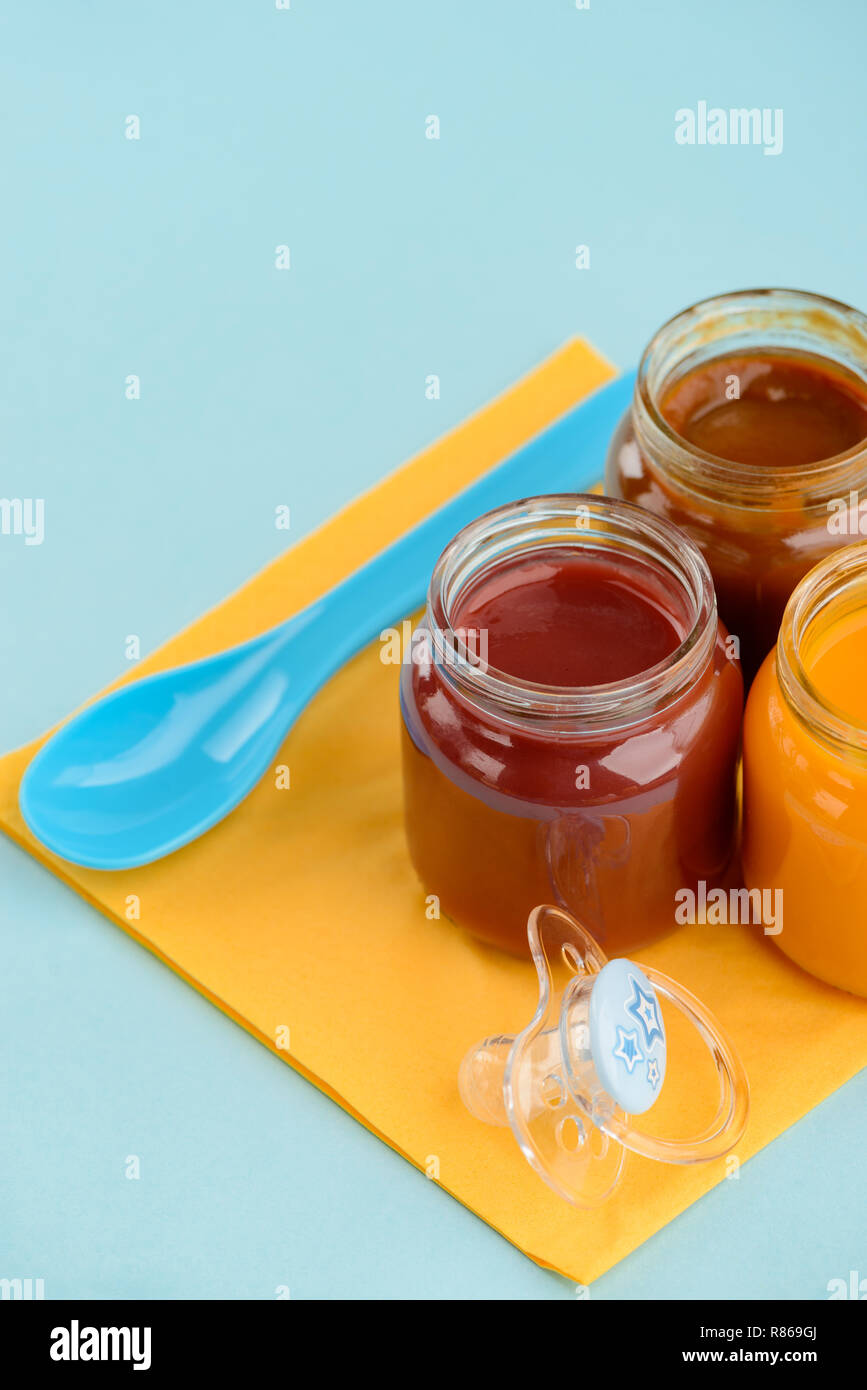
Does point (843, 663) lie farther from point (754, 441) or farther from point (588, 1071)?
point (588, 1071)

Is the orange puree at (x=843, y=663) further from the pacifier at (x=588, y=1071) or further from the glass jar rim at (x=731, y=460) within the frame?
the pacifier at (x=588, y=1071)

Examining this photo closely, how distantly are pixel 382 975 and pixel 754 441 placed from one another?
2.21 ft

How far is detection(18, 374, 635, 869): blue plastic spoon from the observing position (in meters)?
1.94

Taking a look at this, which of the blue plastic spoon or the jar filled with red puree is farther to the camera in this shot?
the blue plastic spoon

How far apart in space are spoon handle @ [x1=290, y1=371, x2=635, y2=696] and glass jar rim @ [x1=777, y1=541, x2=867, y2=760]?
51 cm

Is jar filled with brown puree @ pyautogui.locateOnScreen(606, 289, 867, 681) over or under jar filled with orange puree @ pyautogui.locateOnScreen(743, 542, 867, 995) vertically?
over

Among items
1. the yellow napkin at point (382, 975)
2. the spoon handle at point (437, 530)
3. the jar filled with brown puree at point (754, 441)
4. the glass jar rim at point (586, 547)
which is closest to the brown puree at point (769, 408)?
the jar filled with brown puree at point (754, 441)

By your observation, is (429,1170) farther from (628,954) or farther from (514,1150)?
(628,954)

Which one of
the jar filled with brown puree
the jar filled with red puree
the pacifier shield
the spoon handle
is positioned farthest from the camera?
the spoon handle

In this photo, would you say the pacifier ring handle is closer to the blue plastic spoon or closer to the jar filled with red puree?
the jar filled with red puree

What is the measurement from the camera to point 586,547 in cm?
179

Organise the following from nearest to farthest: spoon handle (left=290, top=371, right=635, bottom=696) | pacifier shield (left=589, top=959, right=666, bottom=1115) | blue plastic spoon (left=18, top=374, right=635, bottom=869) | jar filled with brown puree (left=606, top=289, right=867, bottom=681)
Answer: pacifier shield (left=589, top=959, right=666, bottom=1115) → jar filled with brown puree (left=606, top=289, right=867, bottom=681) → blue plastic spoon (left=18, top=374, right=635, bottom=869) → spoon handle (left=290, top=371, right=635, bottom=696)

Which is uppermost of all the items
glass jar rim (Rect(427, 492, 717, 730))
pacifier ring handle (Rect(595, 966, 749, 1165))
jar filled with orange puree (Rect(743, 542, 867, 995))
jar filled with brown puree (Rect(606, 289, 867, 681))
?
jar filled with brown puree (Rect(606, 289, 867, 681))

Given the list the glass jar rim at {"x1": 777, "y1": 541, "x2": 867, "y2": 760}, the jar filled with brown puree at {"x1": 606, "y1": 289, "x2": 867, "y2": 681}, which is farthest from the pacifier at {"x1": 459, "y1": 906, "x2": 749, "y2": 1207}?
the jar filled with brown puree at {"x1": 606, "y1": 289, "x2": 867, "y2": 681}
